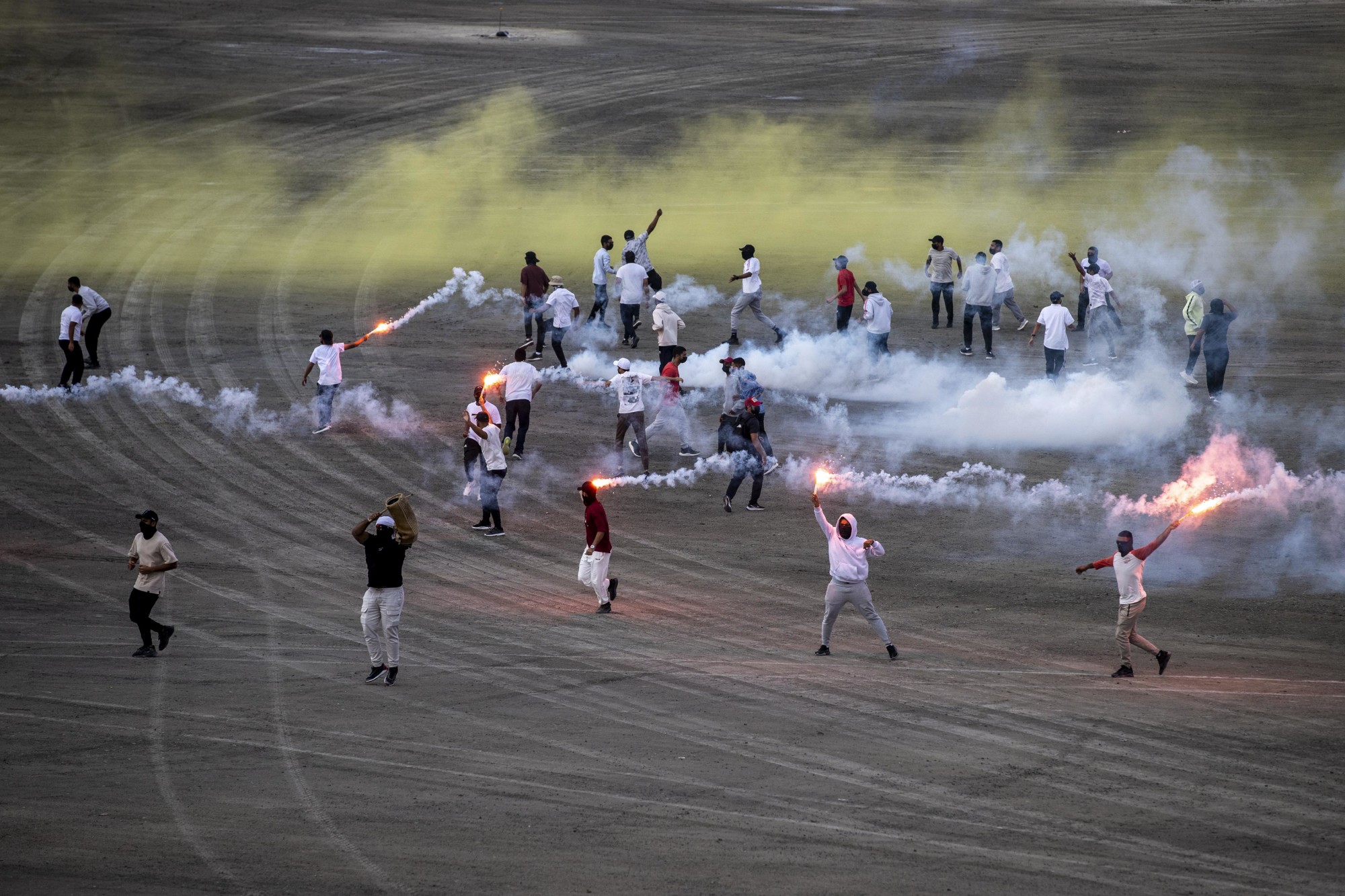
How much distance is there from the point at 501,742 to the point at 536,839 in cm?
167

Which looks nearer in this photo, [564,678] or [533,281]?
[564,678]

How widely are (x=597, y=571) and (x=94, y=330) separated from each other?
38.9 ft

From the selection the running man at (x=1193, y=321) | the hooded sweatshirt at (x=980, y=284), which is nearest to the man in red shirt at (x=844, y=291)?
the hooded sweatshirt at (x=980, y=284)

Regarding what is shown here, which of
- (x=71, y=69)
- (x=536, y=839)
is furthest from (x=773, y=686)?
(x=71, y=69)

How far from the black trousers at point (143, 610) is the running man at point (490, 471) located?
4.61 metres

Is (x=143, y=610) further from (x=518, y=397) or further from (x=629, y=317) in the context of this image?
(x=629, y=317)

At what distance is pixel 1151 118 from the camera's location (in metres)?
36.1

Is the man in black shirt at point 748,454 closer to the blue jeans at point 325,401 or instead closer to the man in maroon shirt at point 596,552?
the man in maroon shirt at point 596,552

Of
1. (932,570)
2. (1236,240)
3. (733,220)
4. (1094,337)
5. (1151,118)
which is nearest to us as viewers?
(932,570)

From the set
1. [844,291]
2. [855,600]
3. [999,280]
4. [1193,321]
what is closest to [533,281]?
[844,291]

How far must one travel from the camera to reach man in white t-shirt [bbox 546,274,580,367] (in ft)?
72.0

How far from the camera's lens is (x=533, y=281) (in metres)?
22.7

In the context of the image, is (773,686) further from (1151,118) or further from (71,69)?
(71,69)

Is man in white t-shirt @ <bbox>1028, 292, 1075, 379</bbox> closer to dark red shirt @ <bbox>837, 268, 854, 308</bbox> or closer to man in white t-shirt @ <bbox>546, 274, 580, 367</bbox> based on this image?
dark red shirt @ <bbox>837, 268, 854, 308</bbox>
